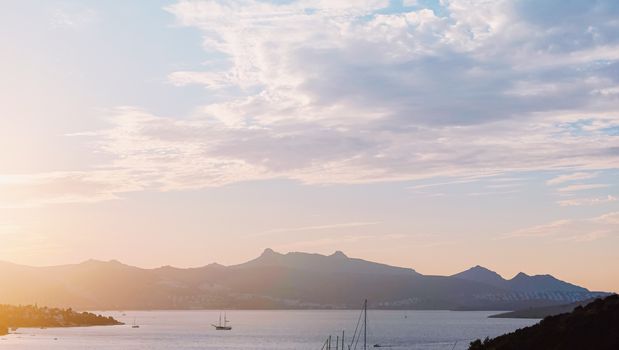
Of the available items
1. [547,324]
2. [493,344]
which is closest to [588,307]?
[547,324]

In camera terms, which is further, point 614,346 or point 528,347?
point 528,347

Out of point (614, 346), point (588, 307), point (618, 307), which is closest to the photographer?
point (614, 346)

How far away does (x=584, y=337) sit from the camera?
309 ft

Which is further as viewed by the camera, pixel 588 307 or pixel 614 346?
pixel 588 307

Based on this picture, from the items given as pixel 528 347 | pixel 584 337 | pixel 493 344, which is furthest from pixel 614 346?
pixel 493 344

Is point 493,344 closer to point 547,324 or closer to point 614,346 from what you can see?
point 547,324

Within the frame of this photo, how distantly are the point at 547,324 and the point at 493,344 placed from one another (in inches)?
273

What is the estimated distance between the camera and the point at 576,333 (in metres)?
95.8

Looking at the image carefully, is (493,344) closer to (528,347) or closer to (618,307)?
(528,347)

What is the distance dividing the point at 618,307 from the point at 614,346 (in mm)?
10478

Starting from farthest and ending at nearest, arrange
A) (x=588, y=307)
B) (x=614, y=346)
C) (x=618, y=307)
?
(x=588, y=307), (x=618, y=307), (x=614, y=346)

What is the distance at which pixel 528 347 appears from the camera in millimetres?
98438

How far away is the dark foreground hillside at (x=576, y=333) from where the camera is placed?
92.4m

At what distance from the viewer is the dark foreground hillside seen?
3639 inches
